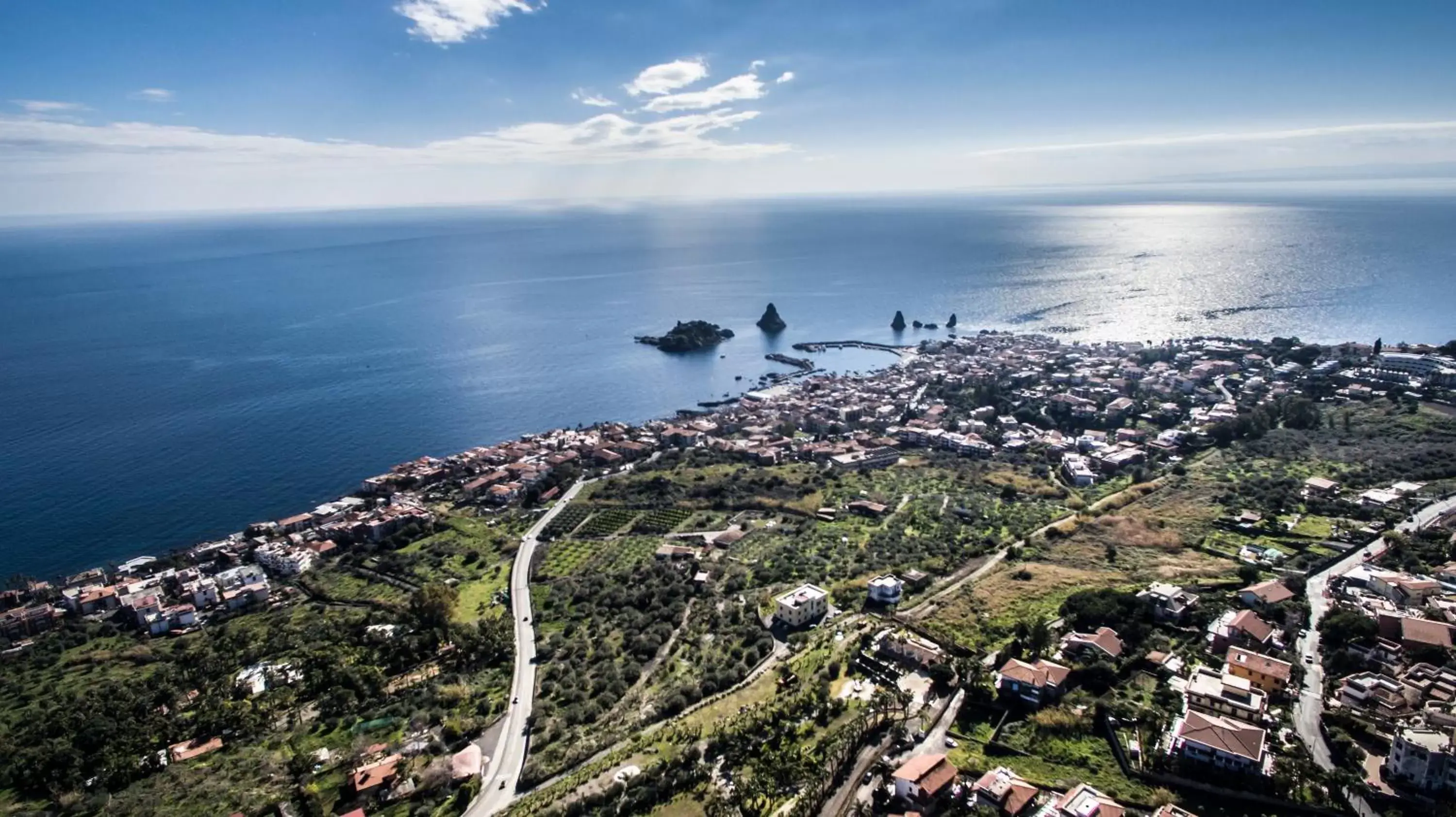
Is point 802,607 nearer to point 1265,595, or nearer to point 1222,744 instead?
point 1222,744

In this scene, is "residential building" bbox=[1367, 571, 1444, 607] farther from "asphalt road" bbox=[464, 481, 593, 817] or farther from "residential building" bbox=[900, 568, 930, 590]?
"asphalt road" bbox=[464, 481, 593, 817]

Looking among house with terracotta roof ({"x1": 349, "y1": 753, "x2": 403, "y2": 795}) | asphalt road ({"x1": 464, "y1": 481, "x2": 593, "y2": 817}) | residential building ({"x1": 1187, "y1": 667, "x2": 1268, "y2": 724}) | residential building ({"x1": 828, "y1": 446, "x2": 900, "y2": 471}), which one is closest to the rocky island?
residential building ({"x1": 828, "y1": 446, "x2": 900, "y2": 471})

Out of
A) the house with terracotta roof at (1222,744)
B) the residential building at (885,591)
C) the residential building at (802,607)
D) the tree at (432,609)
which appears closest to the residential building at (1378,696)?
the house with terracotta roof at (1222,744)

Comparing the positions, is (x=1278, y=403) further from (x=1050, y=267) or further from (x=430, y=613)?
(x=1050, y=267)

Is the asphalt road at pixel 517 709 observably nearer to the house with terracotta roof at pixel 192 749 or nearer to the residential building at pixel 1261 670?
the house with terracotta roof at pixel 192 749

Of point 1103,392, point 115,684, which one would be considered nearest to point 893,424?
point 1103,392

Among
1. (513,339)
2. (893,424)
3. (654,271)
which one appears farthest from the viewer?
(654,271)

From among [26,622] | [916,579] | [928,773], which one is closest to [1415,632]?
[916,579]
